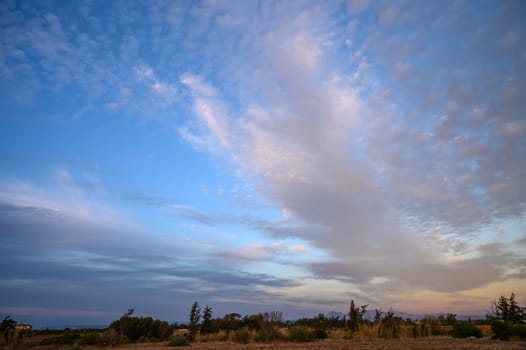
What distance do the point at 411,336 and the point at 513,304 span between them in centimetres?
1960

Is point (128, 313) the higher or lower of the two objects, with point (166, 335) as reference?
higher

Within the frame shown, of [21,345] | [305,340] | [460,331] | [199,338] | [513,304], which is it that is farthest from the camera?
[513,304]

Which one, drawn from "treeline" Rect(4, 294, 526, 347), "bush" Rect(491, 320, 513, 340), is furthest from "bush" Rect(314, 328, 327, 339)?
"bush" Rect(491, 320, 513, 340)

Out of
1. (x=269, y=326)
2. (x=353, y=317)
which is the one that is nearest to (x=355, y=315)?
(x=353, y=317)

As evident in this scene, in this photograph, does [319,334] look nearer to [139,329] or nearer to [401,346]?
[401,346]

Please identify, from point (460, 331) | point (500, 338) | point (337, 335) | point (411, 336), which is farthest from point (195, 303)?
point (500, 338)

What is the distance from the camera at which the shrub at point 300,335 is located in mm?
24303

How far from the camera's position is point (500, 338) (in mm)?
22344

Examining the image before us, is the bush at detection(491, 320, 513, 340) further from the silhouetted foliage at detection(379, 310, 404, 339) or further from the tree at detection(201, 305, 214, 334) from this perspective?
the tree at detection(201, 305, 214, 334)

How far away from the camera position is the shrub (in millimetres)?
24303

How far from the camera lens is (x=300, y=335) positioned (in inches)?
966

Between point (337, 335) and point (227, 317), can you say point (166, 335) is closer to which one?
point (227, 317)

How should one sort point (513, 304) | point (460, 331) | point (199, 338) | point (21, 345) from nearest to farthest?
1. point (21, 345)
2. point (460, 331)
3. point (199, 338)
4. point (513, 304)

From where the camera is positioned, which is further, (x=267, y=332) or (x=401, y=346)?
(x=267, y=332)
